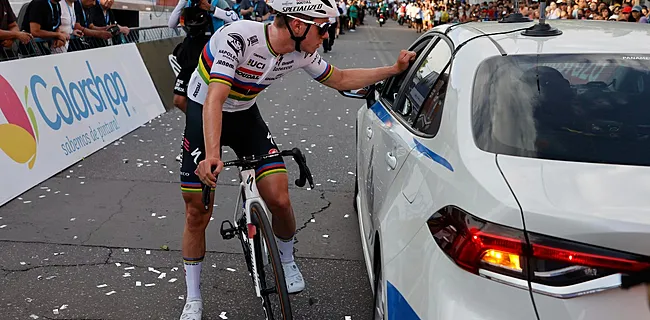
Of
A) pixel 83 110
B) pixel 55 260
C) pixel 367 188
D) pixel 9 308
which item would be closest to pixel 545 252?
pixel 367 188

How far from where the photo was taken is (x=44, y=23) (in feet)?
25.9

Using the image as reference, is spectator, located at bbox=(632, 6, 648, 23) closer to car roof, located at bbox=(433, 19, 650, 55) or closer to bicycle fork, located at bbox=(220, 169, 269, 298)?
car roof, located at bbox=(433, 19, 650, 55)

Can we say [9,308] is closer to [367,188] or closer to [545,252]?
[367,188]

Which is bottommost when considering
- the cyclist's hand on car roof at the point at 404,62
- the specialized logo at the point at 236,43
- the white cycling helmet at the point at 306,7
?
the cyclist's hand on car roof at the point at 404,62

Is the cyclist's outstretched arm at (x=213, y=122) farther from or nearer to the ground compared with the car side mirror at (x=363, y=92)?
farther from the ground

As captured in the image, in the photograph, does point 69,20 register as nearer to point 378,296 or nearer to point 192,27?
point 192,27

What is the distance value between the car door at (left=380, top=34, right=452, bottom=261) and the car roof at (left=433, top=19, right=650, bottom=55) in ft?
0.71

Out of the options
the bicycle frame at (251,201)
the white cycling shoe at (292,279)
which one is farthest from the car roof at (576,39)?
the white cycling shoe at (292,279)

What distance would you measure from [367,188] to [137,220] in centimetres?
228

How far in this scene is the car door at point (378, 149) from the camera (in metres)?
3.13

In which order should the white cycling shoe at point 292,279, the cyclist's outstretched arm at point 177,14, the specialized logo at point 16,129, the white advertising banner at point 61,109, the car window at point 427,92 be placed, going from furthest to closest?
1. the cyclist's outstretched arm at point 177,14
2. the white advertising banner at point 61,109
3. the specialized logo at point 16,129
4. the white cycling shoe at point 292,279
5. the car window at point 427,92

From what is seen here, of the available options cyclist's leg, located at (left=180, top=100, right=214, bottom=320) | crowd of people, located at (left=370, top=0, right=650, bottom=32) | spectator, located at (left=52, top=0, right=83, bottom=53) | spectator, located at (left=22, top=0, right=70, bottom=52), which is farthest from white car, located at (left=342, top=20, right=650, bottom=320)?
spectator, located at (left=52, top=0, right=83, bottom=53)

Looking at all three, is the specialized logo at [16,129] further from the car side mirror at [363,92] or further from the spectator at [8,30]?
the car side mirror at [363,92]

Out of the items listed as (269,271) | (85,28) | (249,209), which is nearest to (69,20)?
(85,28)
